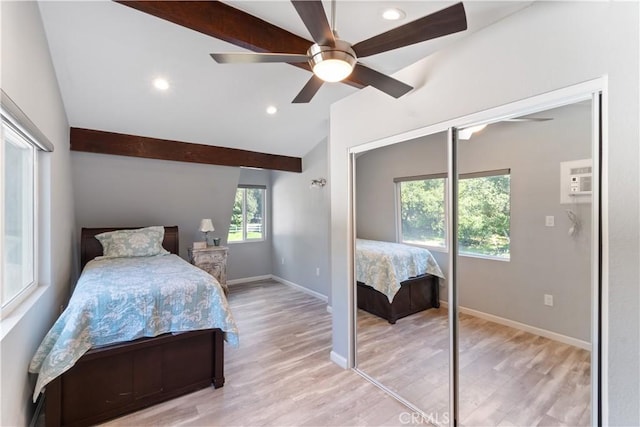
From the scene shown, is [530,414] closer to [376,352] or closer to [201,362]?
[376,352]

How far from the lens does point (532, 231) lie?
175 centimetres

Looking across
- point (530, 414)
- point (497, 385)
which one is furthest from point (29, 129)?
point (530, 414)

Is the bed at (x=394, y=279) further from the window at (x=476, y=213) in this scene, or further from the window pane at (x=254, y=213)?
the window pane at (x=254, y=213)

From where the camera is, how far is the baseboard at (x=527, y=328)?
4.99 feet

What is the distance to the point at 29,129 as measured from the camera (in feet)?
5.96

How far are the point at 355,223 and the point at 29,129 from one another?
7.63 feet

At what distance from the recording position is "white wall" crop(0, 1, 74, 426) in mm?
1508

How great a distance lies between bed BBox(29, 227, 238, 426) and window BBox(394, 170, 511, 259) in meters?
1.77

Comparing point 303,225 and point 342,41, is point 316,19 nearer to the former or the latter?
point 342,41

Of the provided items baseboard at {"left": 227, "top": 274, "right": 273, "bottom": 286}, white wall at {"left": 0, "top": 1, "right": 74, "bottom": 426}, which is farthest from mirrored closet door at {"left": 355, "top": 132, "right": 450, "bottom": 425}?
baseboard at {"left": 227, "top": 274, "right": 273, "bottom": 286}

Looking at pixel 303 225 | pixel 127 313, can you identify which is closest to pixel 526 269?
pixel 127 313

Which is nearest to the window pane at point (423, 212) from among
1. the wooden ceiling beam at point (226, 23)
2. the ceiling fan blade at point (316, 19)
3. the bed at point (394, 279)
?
the bed at point (394, 279)

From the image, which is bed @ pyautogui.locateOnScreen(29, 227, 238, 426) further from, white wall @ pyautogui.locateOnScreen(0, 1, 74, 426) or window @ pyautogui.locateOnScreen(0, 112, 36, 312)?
window @ pyautogui.locateOnScreen(0, 112, 36, 312)

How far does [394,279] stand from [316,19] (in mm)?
2043
